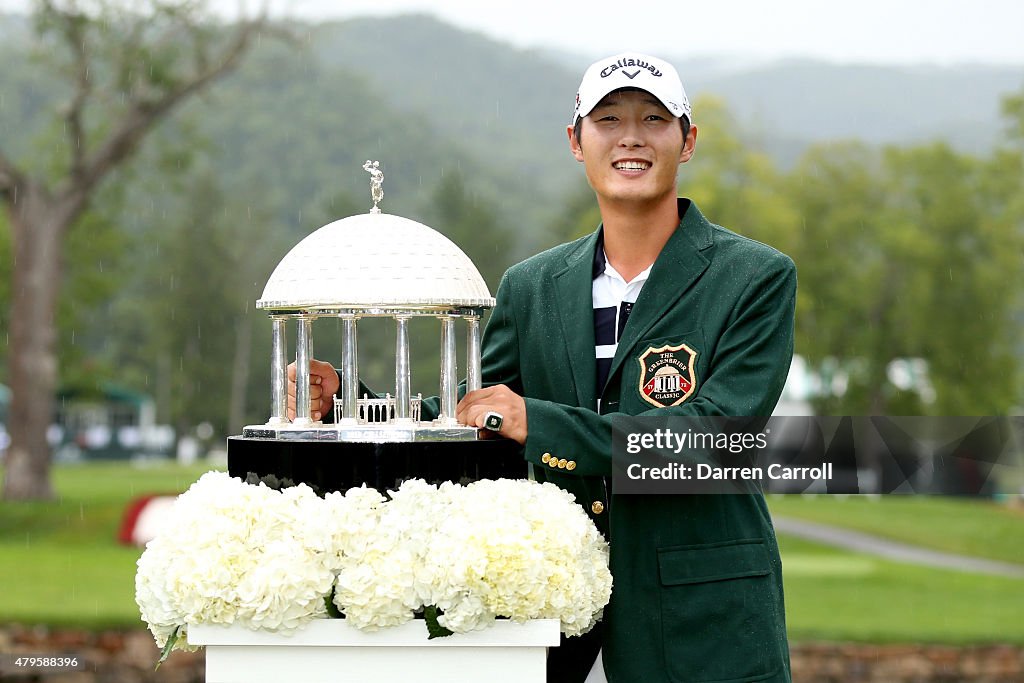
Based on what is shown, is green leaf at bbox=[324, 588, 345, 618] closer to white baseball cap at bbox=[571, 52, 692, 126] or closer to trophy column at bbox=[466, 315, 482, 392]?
trophy column at bbox=[466, 315, 482, 392]

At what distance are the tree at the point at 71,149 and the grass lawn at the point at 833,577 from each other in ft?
7.19

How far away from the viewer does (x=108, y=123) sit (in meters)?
30.5

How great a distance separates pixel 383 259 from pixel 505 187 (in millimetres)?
Result: 78672

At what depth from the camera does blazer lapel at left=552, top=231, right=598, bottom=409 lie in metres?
3.88

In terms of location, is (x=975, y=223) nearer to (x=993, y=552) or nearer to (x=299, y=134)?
(x=993, y=552)

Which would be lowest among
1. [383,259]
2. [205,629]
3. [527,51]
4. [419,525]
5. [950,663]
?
[950,663]

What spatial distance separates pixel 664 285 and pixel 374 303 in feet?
2.80

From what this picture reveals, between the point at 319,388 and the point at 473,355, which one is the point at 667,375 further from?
the point at 319,388

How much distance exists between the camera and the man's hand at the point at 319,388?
3.98 meters

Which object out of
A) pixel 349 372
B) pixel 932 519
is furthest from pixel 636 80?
pixel 932 519

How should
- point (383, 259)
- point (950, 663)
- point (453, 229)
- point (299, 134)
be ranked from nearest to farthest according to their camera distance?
point (383, 259), point (950, 663), point (453, 229), point (299, 134)

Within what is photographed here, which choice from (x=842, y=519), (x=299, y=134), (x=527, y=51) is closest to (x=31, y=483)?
(x=842, y=519)

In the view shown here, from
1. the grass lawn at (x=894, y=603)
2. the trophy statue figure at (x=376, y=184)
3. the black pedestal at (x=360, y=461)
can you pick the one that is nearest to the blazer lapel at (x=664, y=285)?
the black pedestal at (x=360, y=461)

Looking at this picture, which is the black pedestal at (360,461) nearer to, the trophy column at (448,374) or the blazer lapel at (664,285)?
the trophy column at (448,374)
